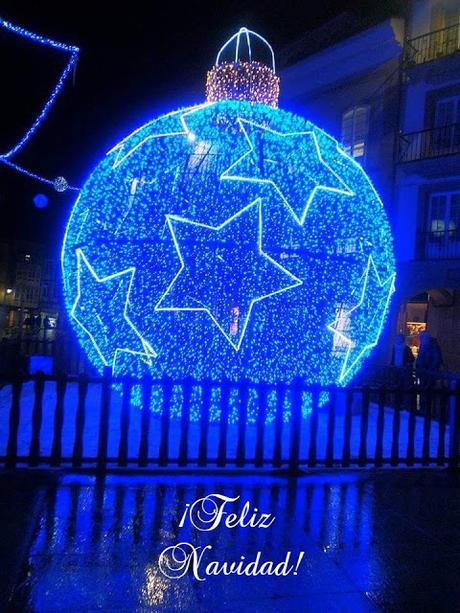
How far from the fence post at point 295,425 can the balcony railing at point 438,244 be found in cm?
1350

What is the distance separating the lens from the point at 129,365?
25.2 ft

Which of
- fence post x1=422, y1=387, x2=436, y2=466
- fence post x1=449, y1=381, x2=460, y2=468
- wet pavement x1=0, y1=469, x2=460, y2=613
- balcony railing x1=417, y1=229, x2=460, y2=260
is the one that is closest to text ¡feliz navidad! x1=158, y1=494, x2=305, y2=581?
wet pavement x1=0, y1=469, x2=460, y2=613

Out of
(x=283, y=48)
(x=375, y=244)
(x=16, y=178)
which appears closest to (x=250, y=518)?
(x=375, y=244)

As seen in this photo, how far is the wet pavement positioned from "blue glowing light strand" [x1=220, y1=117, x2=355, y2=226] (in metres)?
3.37

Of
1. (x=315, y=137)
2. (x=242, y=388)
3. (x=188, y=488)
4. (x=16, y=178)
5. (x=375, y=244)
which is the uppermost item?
(x=16, y=178)

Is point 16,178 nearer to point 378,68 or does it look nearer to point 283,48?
point 283,48

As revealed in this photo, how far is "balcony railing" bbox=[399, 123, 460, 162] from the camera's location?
1897 cm

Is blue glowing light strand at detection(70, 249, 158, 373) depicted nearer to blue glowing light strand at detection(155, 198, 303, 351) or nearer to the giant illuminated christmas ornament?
the giant illuminated christmas ornament

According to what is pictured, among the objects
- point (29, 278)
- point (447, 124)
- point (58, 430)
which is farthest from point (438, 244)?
point (29, 278)

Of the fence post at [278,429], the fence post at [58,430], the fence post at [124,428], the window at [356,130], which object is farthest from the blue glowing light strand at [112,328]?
the window at [356,130]

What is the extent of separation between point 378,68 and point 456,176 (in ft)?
15.7

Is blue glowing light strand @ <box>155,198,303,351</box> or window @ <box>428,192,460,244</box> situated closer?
blue glowing light strand @ <box>155,198,303,351</box>

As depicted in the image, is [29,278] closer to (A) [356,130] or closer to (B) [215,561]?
(A) [356,130]

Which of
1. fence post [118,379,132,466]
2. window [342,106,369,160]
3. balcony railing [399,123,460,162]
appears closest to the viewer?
fence post [118,379,132,466]
